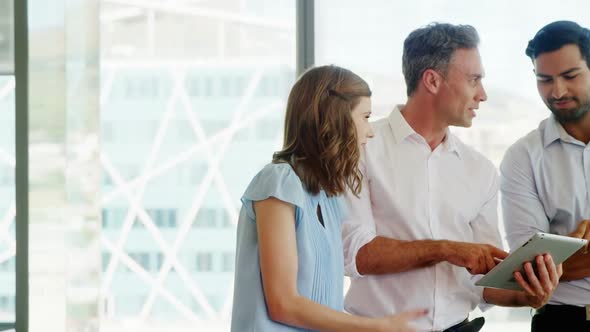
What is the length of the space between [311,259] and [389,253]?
1.57ft

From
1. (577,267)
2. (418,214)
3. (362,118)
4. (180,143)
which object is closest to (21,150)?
(180,143)

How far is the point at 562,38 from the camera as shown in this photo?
2566 millimetres

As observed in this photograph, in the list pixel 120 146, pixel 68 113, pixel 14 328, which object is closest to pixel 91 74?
pixel 68 113

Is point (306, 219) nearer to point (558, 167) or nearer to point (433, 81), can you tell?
point (433, 81)

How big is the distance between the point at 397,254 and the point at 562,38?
852 mm

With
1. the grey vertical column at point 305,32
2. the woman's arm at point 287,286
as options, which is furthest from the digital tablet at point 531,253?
the grey vertical column at point 305,32

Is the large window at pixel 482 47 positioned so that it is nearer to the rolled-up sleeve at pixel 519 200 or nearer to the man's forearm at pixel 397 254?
the rolled-up sleeve at pixel 519 200

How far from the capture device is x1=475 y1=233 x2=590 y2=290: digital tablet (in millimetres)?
2096

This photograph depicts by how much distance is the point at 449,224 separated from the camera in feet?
7.93

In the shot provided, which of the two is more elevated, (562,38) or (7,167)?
(562,38)

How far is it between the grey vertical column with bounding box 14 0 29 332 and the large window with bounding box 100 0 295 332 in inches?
26.6

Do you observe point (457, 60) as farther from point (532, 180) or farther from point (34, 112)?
point (34, 112)

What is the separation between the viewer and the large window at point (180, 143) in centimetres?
383

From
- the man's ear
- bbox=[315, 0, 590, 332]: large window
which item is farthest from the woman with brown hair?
bbox=[315, 0, 590, 332]: large window
